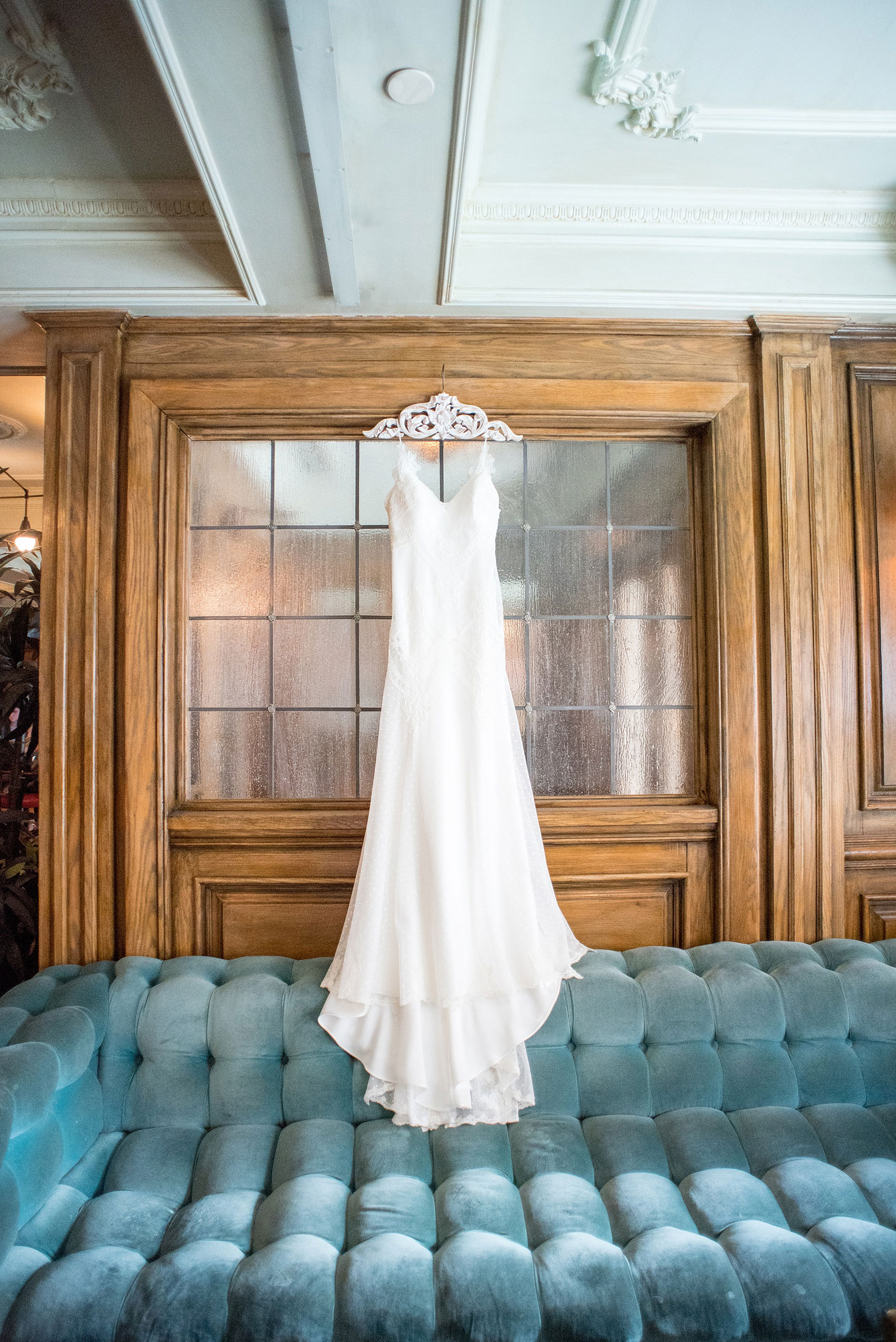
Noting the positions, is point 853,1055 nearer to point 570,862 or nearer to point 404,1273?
point 570,862

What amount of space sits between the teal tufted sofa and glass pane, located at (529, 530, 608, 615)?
102cm

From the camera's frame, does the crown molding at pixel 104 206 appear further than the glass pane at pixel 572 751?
No

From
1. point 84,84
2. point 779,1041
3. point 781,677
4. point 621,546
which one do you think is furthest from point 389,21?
point 779,1041

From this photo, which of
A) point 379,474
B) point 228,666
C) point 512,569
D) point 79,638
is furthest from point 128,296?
point 512,569

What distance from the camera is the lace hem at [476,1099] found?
1667 millimetres

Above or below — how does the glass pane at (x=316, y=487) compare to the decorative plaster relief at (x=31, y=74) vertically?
below

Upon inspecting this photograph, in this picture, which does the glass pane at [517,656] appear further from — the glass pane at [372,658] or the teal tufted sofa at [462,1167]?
the teal tufted sofa at [462,1167]

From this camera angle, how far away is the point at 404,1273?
1246 millimetres

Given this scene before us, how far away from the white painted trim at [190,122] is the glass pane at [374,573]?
779 millimetres

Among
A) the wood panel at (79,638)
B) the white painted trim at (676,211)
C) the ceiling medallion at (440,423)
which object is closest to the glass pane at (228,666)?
the wood panel at (79,638)

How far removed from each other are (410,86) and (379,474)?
3.44 ft

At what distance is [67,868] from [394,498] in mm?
1419

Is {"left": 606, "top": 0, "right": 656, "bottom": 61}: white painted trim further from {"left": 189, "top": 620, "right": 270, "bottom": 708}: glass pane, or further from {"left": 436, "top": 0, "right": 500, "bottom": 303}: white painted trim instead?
{"left": 189, "top": 620, "right": 270, "bottom": 708}: glass pane

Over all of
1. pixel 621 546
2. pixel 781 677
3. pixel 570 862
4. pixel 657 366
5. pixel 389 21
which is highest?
pixel 389 21
